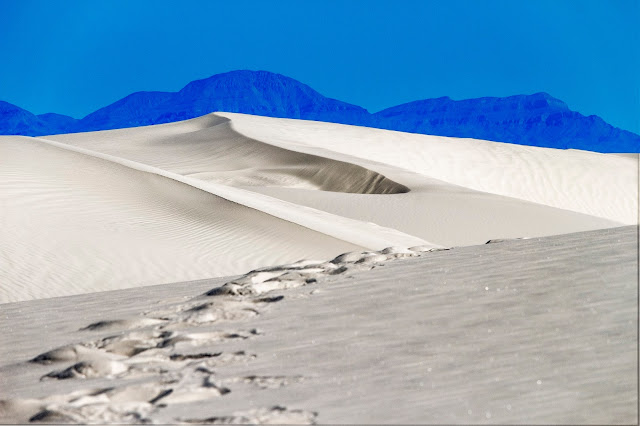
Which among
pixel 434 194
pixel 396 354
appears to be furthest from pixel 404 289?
pixel 434 194

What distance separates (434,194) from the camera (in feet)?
71.6

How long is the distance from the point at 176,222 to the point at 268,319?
9657 mm

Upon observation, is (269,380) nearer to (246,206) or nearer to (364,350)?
(364,350)

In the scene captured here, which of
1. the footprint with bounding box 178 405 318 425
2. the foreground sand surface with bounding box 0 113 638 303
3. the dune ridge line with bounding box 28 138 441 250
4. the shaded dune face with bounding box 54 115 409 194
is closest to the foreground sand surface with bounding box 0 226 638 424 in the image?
the footprint with bounding box 178 405 318 425

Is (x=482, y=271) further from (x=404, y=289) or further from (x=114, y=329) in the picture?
(x=114, y=329)

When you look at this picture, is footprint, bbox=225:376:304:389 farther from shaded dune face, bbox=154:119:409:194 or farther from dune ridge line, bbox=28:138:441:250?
shaded dune face, bbox=154:119:409:194

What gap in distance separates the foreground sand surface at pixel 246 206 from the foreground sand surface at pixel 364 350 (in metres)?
5.08

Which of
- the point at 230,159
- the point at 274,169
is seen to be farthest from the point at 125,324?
the point at 230,159

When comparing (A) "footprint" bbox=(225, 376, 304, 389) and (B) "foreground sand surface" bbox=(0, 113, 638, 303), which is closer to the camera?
(A) "footprint" bbox=(225, 376, 304, 389)

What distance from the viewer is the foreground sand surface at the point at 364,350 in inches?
117

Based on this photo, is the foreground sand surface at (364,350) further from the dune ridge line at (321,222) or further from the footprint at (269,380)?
the dune ridge line at (321,222)

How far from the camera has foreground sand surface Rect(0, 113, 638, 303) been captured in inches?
471

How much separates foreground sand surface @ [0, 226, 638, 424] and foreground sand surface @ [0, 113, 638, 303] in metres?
5.08

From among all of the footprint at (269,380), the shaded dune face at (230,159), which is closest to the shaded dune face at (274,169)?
the shaded dune face at (230,159)
